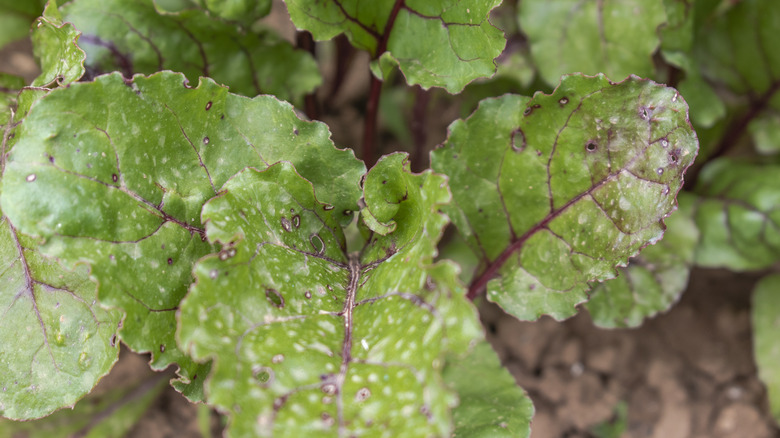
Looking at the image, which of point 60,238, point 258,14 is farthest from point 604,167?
point 60,238

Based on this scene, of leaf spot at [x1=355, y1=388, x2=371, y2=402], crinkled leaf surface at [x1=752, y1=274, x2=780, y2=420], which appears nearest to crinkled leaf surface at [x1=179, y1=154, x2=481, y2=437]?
leaf spot at [x1=355, y1=388, x2=371, y2=402]

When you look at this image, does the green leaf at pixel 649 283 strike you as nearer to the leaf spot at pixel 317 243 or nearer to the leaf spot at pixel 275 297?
the leaf spot at pixel 317 243

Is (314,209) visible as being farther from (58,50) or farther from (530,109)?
(58,50)

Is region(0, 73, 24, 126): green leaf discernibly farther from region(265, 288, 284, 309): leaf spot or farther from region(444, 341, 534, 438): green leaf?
region(444, 341, 534, 438): green leaf

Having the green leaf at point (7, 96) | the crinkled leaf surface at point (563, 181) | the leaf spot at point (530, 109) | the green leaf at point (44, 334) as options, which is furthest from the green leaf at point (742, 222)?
the green leaf at point (7, 96)

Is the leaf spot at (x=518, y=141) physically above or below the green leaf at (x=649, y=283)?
above

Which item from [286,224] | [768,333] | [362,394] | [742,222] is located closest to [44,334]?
[286,224]
